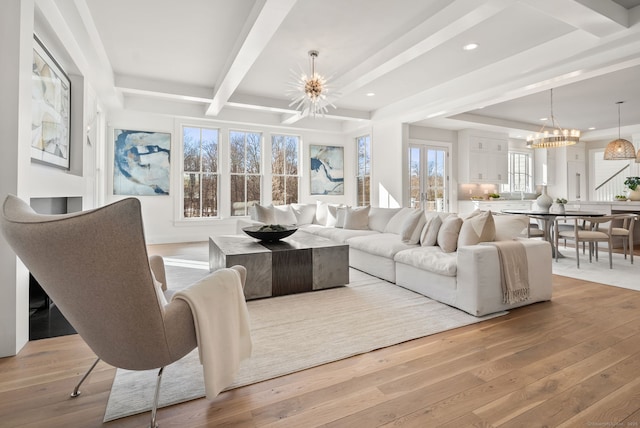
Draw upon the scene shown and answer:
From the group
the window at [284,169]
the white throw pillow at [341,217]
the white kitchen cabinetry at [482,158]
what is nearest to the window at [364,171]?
the window at [284,169]

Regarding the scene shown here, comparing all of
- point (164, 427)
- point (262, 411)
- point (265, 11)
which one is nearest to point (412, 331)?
point (262, 411)

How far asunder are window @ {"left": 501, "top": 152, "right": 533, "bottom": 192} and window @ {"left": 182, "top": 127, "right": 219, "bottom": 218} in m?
7.68

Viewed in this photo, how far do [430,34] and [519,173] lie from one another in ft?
24.9

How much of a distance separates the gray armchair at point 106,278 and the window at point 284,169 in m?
6.59

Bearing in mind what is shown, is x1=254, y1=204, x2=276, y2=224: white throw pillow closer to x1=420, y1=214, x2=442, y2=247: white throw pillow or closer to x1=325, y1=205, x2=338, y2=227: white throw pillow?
x1=325, y1=205, x2=338, y2=227: white throw pillow

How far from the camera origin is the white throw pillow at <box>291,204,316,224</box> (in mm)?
6512

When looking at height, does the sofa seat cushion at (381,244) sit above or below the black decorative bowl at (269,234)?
below

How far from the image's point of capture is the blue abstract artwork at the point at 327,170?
8.35 meters

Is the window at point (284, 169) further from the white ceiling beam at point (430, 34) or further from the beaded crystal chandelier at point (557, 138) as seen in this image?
the beaded crystal chandelier at point (557, 138)

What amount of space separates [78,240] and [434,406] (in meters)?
1.72

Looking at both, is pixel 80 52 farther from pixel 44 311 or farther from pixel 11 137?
pixel 44 311

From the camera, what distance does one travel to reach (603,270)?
442 cm

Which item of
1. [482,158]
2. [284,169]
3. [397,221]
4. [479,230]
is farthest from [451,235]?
[482,158]

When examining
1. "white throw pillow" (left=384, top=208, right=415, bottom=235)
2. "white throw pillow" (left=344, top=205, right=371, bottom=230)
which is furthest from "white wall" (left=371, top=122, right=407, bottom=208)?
"white throw pillow" (left=384, top=208, right=415, bottom=235)
